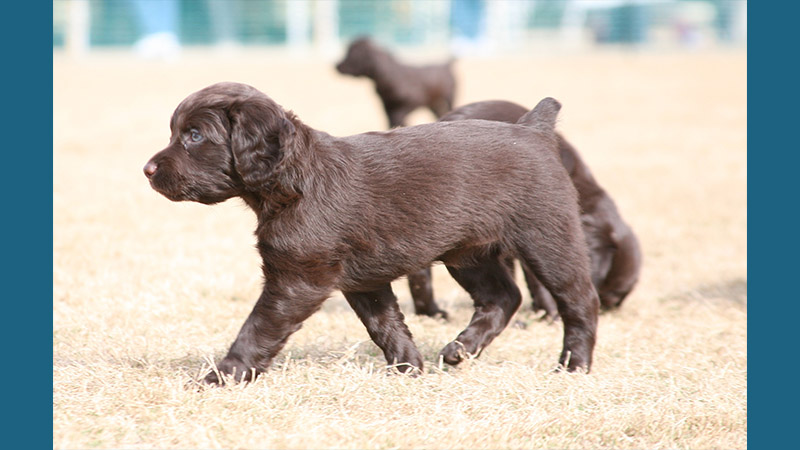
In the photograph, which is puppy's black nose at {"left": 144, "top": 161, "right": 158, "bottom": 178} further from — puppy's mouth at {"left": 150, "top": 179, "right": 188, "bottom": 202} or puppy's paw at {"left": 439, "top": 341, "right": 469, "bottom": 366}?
puppy's paw at {"left": 439, "top": 341, "right": 469, "bottom": 366}

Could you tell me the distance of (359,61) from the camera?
12.3 m

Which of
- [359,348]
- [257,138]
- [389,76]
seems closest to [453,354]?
[359,348]

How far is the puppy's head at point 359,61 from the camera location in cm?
1228

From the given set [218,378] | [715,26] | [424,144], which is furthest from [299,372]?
[715,26]

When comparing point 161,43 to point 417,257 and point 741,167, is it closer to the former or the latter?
point 741,167

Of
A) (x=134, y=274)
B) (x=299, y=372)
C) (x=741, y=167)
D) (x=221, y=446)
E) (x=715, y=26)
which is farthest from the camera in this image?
(x=715, y=26)

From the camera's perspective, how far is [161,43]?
112 ft

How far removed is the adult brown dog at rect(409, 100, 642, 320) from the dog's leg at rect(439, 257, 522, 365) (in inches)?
37.5

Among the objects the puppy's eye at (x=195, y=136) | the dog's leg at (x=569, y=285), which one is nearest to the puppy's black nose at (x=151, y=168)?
the puppy's eye at (x=195, y=136)

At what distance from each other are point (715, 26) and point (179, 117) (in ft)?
→ 103

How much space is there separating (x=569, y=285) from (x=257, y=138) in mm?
1685

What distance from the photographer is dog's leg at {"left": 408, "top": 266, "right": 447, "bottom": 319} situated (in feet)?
19.0

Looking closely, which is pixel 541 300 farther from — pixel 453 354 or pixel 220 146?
pixel 220 146

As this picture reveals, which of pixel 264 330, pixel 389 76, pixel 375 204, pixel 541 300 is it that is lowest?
pixel 541 300
